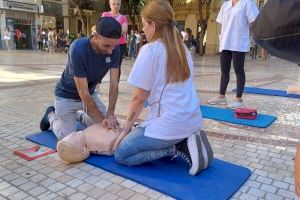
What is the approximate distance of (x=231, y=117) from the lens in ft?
14.4

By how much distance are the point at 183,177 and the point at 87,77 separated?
49.7 inches

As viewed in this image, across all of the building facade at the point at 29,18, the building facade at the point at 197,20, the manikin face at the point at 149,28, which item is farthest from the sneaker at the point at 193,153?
the building facade at the point at 29,18

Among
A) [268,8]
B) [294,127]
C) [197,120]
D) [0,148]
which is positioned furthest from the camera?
[294,127]

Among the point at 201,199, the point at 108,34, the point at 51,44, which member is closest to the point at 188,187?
the point at 201,199

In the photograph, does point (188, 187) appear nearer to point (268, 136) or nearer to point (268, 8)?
point (268, 8)

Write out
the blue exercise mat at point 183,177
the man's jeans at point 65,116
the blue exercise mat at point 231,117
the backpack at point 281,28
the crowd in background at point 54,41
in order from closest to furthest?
the backpack at point 281,28, the blue exercise mat at point 183,177, the man's jeans at point 65,116, the blue exercise mat at point 231,117, the crowd in background at point 54,41

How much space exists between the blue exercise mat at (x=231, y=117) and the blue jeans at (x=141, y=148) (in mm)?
1722

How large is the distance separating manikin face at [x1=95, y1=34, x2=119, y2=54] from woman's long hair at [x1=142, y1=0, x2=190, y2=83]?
39 centimetres

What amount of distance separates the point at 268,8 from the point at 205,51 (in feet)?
80.7

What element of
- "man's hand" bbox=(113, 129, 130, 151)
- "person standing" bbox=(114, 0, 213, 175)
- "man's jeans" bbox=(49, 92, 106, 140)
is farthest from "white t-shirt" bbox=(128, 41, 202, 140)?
"man's jeans" bbox=(49, 92, 106, 140)

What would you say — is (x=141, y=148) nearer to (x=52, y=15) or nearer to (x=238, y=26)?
(x=238, y=26)

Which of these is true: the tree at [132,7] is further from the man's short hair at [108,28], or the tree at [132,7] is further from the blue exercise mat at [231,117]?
the man's short hair at [108,28]

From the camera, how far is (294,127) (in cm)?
411

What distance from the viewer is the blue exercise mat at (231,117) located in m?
4.12
